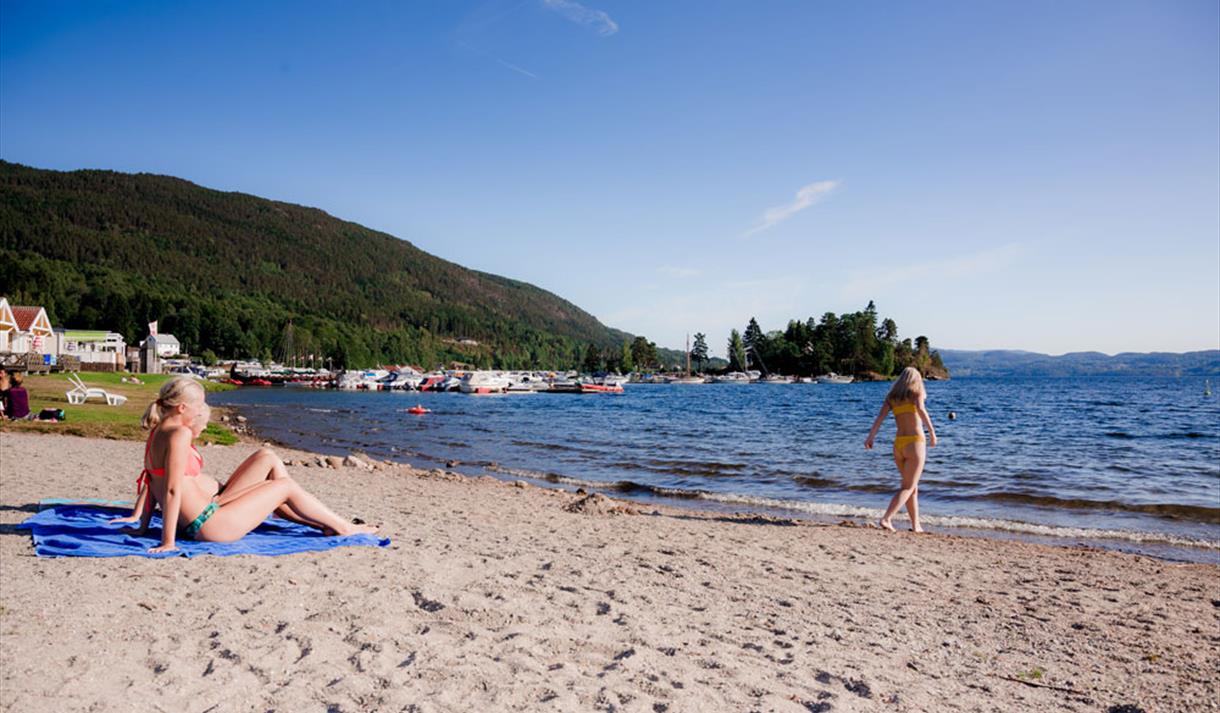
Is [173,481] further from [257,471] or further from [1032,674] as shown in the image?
[1032,674]

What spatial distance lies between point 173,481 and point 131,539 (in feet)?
3.40

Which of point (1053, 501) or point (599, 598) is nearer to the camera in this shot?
point (599, 598)

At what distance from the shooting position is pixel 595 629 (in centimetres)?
504

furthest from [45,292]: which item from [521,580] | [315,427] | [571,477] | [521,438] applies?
[521,580]

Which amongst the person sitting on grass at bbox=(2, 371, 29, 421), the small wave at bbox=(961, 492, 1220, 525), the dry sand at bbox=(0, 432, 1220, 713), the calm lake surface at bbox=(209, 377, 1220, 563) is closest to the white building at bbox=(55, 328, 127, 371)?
the calm lake surface at bbox=(209, 377, 1220, 563)

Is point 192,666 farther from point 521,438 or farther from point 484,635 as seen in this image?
point 521,438

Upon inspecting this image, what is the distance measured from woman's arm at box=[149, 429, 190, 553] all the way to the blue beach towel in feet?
0.44

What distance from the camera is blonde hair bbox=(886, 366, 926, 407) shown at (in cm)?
959

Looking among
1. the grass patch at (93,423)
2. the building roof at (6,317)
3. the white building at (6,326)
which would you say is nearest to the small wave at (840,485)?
the grass patch at (93,423)

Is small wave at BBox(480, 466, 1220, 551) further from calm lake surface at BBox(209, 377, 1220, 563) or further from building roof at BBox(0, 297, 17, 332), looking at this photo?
building roof at BBox(0, 297, 17, 332)

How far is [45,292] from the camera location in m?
130

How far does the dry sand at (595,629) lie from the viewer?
3936mm

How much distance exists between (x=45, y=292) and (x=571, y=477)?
149 metres

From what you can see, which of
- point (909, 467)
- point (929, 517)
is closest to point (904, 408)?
point (909, 467)
